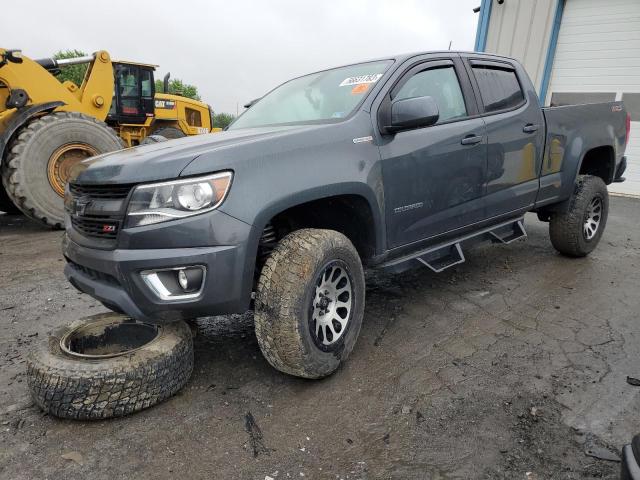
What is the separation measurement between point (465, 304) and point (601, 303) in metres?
1.15

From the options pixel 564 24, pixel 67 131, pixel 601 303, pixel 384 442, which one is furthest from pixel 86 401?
pixel 564 24

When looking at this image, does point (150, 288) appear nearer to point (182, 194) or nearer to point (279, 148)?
point (182, 194)

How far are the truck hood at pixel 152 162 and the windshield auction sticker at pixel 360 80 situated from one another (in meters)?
0.74

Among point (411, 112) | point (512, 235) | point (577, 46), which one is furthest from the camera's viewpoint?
point (577, 46)

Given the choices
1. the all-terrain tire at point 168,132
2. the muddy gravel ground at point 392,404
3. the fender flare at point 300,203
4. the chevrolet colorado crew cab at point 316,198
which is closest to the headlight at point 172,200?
the chevrolet colorado crew cab at point 316,198

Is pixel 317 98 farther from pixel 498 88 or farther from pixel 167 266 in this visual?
pixel 167 266

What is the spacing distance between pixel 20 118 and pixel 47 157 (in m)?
0.57

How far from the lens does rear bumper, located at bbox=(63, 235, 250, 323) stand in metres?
2.12

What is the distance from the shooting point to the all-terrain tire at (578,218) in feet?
15.2

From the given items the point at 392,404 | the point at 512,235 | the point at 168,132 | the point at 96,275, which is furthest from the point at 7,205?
the point at 512,235

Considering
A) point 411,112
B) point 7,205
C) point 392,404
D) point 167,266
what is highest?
point 411,112

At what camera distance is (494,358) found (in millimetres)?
2910

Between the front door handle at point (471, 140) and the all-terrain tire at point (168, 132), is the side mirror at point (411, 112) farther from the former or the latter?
the all-terrain tire at point (168, 132)

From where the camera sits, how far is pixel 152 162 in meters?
2.18
